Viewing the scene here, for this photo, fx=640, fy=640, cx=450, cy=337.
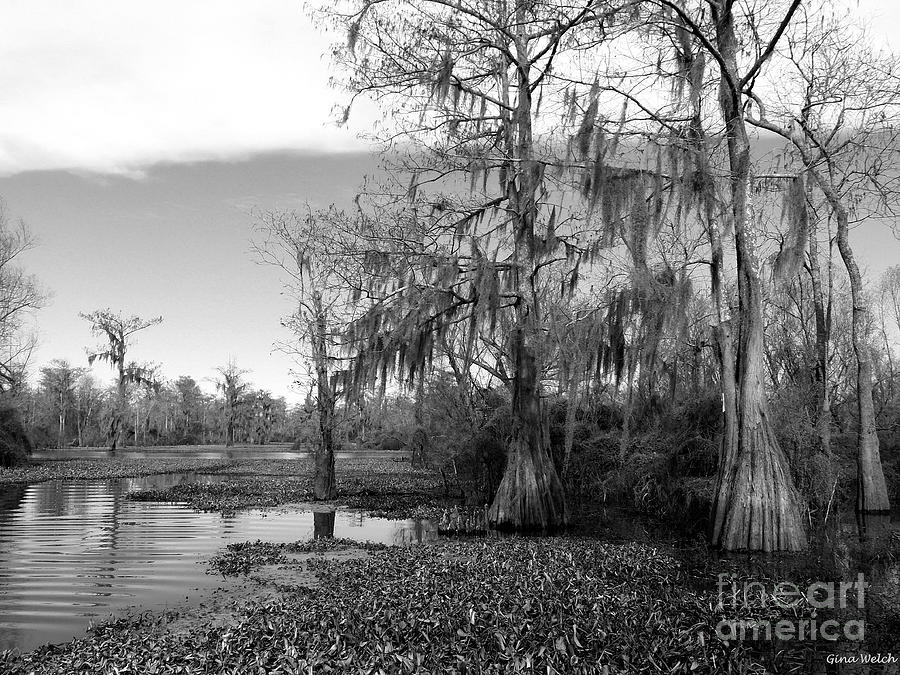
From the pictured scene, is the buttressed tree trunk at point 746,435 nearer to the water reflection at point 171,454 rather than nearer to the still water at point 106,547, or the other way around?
the still water at point 106,547

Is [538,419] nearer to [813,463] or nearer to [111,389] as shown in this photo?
[813,463]

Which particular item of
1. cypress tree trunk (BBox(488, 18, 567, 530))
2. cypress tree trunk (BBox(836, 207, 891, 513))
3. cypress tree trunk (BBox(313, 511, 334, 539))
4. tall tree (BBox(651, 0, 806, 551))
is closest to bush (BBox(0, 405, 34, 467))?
cypress tree trunk (BBox(313, 511, 334, 539))

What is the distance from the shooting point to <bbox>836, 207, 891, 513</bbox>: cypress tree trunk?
59.2ft

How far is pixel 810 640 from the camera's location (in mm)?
6570

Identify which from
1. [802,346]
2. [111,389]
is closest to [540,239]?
Result: [802,346]

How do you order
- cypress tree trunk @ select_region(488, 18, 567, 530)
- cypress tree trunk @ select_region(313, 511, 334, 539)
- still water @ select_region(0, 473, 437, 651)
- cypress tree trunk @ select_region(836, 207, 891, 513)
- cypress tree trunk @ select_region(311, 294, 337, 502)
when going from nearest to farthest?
still water @ select_region(0, 473, 437, 651), cypress tree trunk @ select_region(313, 511, 334, 539), cypress tree trunk @ select_region(488, 18, 567, 530), cypress tree trunk @ select_region(836, 207, 891, 513), cypress tree trunk @ select_region(311, 294, 337, 502)

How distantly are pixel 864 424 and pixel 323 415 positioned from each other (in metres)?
16.1

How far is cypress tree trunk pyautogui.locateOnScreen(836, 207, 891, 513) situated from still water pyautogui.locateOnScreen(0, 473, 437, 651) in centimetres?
1264

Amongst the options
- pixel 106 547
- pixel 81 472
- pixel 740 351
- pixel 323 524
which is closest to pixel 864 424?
pixel 740 351

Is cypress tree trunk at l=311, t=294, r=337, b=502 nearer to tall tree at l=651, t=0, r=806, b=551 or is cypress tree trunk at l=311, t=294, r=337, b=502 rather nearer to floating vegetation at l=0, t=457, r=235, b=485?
tall tree at l=651, t=0, r=806, b=551

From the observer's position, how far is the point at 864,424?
18734 millimetres

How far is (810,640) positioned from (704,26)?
12.9 meters

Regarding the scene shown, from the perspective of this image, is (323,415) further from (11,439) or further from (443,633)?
(11,439)

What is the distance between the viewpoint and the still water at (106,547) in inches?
313
